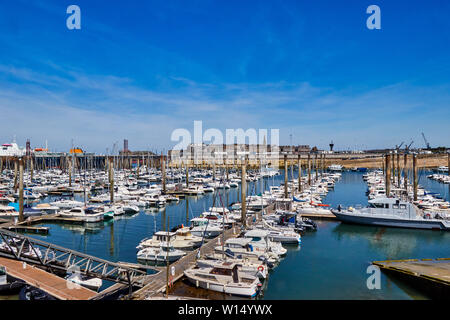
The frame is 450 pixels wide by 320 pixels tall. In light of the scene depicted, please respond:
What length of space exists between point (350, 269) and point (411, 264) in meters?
4.61

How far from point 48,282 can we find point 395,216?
128ft

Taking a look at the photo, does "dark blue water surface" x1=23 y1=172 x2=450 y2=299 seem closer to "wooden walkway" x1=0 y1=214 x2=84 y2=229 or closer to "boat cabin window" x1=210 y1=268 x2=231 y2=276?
"wooden walkway" x1=0 y1=214 x2=84 y2=229

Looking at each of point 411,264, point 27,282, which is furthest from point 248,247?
point 27,282

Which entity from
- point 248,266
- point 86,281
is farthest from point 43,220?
point 248,266

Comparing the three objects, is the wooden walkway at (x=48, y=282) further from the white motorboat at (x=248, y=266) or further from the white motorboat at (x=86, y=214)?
the white motorboat at (x=86, y=214)

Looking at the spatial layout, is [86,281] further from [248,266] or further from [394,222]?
[394,222]

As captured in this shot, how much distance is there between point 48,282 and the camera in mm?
19438

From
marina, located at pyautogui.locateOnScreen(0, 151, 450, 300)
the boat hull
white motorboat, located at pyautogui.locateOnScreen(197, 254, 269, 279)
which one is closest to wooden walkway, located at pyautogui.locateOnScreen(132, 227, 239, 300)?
marina, located at pyautogui.locateOnScreen(0, 151, 450, 300)

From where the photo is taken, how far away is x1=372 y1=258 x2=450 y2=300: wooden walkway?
20578mm

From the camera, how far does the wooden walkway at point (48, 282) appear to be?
18.0 meters

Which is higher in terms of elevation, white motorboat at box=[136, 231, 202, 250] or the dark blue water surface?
white motorboat at box=[136, 231, 202, 250]

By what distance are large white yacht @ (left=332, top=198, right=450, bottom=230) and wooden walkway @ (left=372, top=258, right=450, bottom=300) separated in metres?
14.5

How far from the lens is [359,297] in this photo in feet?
69.9
